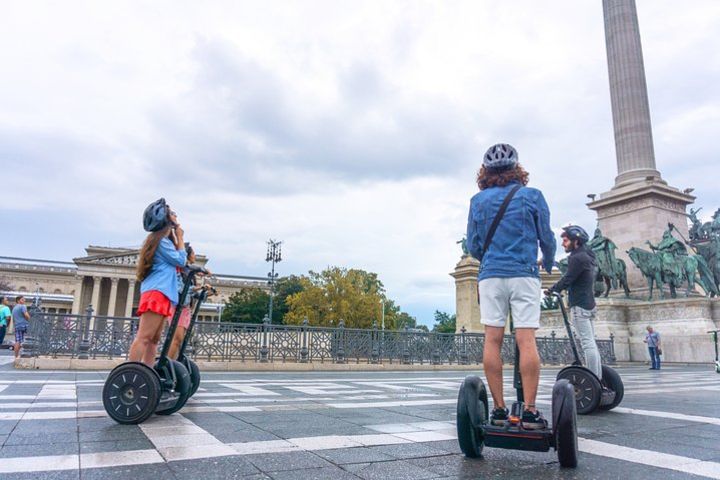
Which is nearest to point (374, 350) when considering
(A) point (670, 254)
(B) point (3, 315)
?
(B) point (3, 315)

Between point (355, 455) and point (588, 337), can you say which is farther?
point (588, 337)

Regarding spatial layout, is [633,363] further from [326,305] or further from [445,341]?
[326,305]

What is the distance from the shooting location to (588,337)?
602 centimetres

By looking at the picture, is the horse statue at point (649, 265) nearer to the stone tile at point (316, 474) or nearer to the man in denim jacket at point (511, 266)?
the man in denim jacket at point (511, 266)

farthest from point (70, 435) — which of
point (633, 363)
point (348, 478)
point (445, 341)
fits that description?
point (633, 363)

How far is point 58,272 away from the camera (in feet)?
363

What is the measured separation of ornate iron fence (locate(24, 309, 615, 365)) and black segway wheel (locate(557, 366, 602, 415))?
592 centimetres

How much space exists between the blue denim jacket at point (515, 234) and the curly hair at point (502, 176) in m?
0.07

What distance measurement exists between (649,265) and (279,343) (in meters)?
18.3

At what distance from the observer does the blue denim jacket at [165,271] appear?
496 cm

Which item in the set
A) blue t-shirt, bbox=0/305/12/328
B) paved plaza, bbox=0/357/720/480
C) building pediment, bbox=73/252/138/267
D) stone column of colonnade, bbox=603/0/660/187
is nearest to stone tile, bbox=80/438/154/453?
paved plaza, bbox=0/357/720/480

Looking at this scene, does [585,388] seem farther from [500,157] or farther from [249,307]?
[249,307]

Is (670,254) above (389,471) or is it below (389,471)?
above

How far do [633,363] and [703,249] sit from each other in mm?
8902
